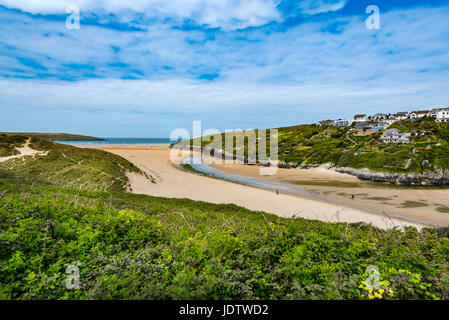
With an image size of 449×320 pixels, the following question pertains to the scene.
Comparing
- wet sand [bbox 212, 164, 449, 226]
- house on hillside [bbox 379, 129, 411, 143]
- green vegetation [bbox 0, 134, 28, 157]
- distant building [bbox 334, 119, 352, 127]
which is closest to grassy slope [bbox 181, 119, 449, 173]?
house on hillside [bbox 379, 129, 411, 143]

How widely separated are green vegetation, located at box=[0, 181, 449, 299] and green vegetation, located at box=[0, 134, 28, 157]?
1152 inches

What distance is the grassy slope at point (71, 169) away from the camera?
2050 centimetres

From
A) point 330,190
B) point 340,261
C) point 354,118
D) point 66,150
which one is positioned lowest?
point 330,190

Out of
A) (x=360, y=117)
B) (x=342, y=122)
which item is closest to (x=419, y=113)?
(x=360, y=117)

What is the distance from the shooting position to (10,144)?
27672 mm

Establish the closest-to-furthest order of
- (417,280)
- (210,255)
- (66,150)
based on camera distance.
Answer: (417,280) → (210,255) → (66,150)

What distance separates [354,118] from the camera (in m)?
120

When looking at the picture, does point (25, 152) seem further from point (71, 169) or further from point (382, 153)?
point (382, 153)

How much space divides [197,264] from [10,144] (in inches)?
1500

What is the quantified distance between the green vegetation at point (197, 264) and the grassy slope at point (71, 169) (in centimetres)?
1698
